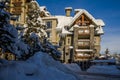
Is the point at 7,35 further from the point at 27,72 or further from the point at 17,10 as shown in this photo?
the point at 17,10

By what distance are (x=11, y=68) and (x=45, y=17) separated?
47.9 meters

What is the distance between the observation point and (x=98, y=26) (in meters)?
62.6

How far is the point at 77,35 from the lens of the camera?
60.1 m

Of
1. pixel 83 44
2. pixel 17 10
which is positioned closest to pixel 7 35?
pixel 17 10

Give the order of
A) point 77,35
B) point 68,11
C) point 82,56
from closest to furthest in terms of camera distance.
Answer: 1. point 82,56
2. point 77,35
3. point 68,11

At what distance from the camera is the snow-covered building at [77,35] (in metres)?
59.2

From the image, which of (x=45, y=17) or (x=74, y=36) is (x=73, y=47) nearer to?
(x=74, y=36)

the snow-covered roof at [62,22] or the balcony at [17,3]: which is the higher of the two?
the balcony at [17,3]

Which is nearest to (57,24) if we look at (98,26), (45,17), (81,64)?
(45,17)

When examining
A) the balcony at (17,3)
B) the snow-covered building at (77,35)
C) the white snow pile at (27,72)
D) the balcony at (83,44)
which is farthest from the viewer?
the balcony at (83,44)

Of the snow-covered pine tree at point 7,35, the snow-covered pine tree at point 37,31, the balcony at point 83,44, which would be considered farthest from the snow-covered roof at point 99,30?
the snow-covered pine tree at point 7,35

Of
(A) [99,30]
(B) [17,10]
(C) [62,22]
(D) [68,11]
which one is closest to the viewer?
(B) [17,10]

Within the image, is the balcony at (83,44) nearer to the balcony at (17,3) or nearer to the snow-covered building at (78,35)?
the snow-covered building at (78,35)

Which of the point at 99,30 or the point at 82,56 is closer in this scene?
the point at 82,56
